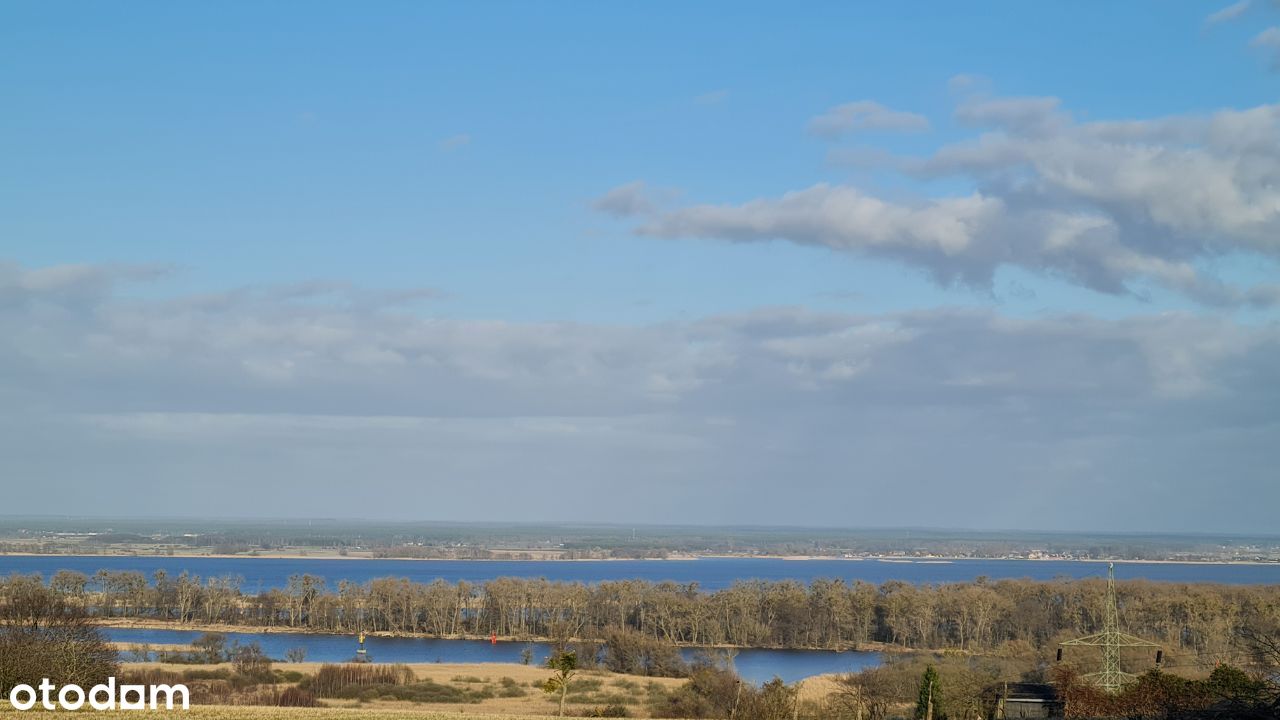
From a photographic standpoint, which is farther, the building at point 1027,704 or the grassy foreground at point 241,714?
the building at point 1027,704

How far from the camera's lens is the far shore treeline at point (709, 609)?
9331 centimetres

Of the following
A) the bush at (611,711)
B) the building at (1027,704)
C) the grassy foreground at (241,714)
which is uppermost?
the grassy foreground at (241,714)

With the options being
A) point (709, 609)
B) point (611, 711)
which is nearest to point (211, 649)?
point (611, 711)

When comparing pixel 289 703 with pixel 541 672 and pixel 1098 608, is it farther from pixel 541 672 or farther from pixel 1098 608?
pixel 1098 608

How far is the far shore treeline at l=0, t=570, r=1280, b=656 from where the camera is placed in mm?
93312

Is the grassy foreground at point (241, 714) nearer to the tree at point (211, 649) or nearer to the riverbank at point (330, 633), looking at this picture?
the tree at point (211, 649)

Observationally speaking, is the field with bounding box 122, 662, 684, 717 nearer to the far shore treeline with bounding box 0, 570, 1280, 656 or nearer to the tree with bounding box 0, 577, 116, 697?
the tree with bounding box 0, 577, 116, 697

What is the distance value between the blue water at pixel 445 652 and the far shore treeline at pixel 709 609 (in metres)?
4.89

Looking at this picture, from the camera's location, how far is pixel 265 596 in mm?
104062

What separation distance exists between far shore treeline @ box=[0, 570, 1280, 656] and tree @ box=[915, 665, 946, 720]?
4907 centimetres

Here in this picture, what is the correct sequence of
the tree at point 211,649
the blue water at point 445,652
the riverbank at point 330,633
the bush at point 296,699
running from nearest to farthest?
the bush at point 296,699 < the tree at point 211,649 < the blue water at point 445,652 < the riverbank at point 330,633

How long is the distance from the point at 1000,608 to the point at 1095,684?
169 ft

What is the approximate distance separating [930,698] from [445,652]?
51651 millimetres
